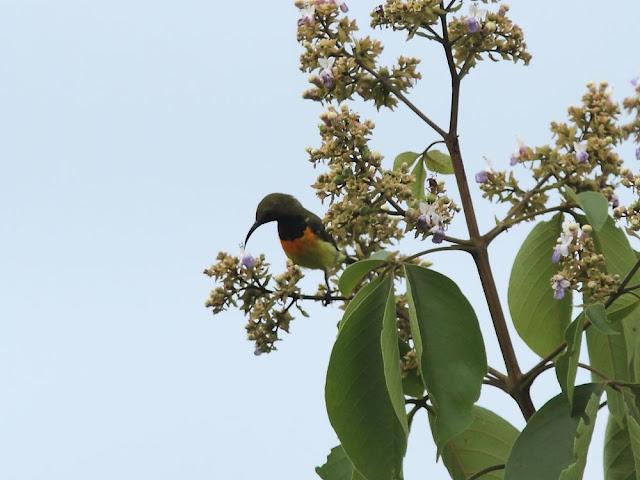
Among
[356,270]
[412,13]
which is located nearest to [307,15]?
[412,13]

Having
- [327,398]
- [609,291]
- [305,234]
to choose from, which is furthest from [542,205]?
[305,234]

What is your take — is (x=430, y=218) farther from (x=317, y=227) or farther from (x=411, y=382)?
(x=317, y=227)

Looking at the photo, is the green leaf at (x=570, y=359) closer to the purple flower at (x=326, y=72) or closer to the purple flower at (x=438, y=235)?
the purple flower at (x=438, y=235)

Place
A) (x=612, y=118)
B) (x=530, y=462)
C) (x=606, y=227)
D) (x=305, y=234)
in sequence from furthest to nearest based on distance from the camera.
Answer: (x=305, y=234), (x=606, y=227), (x=612, y=118), (x=530, y=462)

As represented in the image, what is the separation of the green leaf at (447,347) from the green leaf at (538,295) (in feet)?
2.47

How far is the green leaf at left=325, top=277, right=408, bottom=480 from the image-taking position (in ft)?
11.8

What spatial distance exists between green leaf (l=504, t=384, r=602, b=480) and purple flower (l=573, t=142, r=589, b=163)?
0.76 m

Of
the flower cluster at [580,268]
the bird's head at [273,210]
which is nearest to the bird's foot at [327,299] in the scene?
the flower cluster at [580,268]

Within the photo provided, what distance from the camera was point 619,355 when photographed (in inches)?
164

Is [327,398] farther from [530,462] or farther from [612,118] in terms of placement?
[612,118]

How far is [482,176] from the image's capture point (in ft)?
12.9

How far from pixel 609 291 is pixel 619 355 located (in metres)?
0.64

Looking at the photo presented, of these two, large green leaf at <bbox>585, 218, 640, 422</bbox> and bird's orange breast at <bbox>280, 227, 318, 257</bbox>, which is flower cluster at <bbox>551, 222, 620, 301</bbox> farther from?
bird's orange breast at <bbox>280, 227, 318, 257</bbox>

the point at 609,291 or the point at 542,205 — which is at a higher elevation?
the point at 542,205
